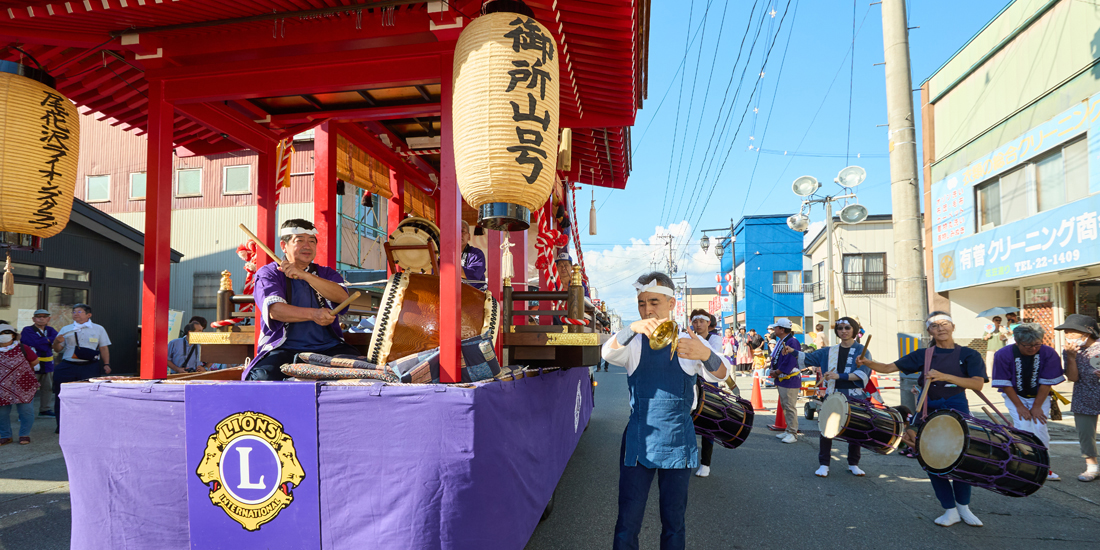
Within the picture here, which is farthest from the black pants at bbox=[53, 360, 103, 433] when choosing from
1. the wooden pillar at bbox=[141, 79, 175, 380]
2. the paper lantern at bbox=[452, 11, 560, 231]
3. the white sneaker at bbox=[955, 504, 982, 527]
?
the white sneaker at bbox=[955, 504, 982, 527]

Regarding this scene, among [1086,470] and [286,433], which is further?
[1086,470]

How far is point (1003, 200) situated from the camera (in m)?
14.9

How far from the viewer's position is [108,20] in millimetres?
3795

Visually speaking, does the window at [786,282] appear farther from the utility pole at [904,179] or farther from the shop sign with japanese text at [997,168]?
the utility pole at [904,179]

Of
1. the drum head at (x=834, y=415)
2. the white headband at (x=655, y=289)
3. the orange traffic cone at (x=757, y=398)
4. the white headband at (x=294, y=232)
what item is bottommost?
the orange traffic cone at (x=757, y=398)

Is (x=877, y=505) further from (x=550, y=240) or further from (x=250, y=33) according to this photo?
(x=250, y=33)

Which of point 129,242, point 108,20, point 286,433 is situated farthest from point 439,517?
point 129,242

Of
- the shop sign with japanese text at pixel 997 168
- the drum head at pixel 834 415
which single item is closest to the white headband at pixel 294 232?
the drum head at pixel 834 415

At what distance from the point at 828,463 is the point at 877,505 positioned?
1097 mm

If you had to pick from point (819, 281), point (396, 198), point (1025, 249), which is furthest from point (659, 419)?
point (819, 281)

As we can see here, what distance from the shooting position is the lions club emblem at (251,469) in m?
2.87

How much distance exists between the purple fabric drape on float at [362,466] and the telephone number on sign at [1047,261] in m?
14.0

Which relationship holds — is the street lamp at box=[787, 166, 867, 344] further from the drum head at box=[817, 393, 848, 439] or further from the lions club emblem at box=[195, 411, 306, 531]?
the lions club emblem at box=[195, 411, 306, 531]

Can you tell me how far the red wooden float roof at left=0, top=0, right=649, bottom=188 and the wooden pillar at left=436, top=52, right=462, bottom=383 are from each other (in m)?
0.44
